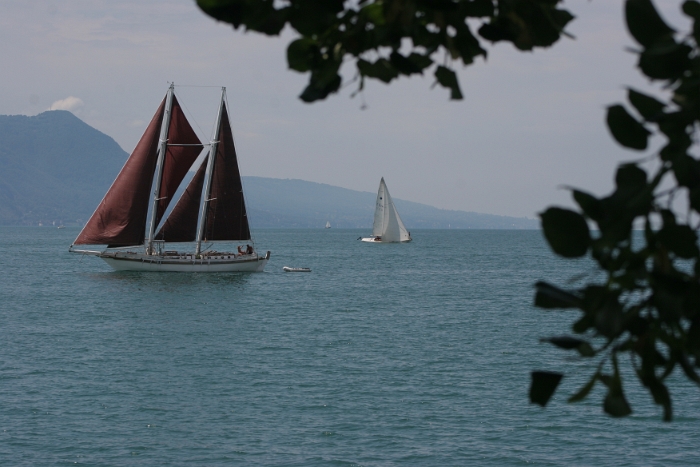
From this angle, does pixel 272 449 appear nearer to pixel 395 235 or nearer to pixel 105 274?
pixel 105 274

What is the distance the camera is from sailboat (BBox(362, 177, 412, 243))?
131 meters

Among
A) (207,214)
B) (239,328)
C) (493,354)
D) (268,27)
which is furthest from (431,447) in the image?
(207,214)

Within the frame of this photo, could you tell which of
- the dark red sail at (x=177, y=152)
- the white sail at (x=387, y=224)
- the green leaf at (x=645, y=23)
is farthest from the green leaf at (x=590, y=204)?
the white sail at (x=387, y=224)

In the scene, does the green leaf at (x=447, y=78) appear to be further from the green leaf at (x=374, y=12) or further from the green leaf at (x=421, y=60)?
the green leaf at (x=374, y=12)

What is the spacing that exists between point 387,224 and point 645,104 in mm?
135649

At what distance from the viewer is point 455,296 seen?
53781mm

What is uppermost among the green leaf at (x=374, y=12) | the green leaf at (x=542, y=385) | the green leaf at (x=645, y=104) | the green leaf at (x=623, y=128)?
the green leaf at (x=374, y=12)

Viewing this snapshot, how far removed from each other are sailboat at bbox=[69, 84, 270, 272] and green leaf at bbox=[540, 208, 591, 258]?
55702mm

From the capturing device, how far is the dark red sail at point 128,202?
56906mm

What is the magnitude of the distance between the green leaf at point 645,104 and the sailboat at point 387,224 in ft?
408

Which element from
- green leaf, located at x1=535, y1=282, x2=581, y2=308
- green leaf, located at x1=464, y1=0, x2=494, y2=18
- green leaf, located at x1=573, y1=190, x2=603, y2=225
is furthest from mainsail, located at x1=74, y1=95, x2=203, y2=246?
green leaf, located at x1=573, y1=190, x2=603, y2=225

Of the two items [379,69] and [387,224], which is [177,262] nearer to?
[379,69]

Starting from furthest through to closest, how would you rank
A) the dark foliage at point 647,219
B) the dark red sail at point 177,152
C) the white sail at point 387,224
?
1. the white sail at point 387,224
2. the dark red sail at point 177,152
3. the dark foliage at point 647,219

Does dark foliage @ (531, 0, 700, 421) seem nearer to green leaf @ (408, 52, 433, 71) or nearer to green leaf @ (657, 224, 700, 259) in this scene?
green leaf @ (657, 224, 700, 259)
